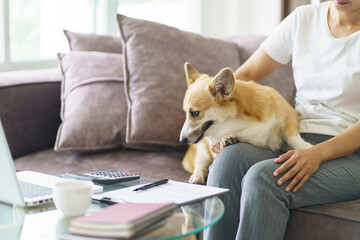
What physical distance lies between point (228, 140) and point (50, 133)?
93 cm

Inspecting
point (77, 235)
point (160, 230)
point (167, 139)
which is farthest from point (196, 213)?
point (167, 139)

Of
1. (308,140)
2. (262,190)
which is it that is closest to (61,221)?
(262,190)

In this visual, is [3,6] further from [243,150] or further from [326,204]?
[326,204]

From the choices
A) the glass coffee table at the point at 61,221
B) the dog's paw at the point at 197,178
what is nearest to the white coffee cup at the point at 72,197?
the glass coffee table at the point at 61,221

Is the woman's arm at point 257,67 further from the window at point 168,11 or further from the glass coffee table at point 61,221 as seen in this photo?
the window at point 168,11

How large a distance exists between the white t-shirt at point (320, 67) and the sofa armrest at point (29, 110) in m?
0.99

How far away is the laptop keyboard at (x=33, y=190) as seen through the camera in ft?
4.15

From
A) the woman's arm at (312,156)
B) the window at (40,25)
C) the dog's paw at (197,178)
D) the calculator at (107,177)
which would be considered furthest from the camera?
the window at (40,25)

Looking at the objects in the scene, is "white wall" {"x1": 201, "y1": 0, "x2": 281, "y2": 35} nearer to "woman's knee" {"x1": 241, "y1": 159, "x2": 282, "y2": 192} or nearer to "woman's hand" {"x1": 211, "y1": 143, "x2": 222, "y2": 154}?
"woman's hand" {"x1": 211, "y1": 143, "x2": 222, "y2": 154}

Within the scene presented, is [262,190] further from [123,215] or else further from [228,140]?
[123,215]

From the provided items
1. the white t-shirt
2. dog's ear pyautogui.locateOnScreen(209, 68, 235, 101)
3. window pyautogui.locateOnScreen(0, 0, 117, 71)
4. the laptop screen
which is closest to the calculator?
the laptop screen

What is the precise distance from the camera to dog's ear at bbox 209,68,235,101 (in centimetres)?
164

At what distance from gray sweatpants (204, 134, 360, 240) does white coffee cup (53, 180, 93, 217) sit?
0.51 m

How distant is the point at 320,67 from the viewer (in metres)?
1.81
